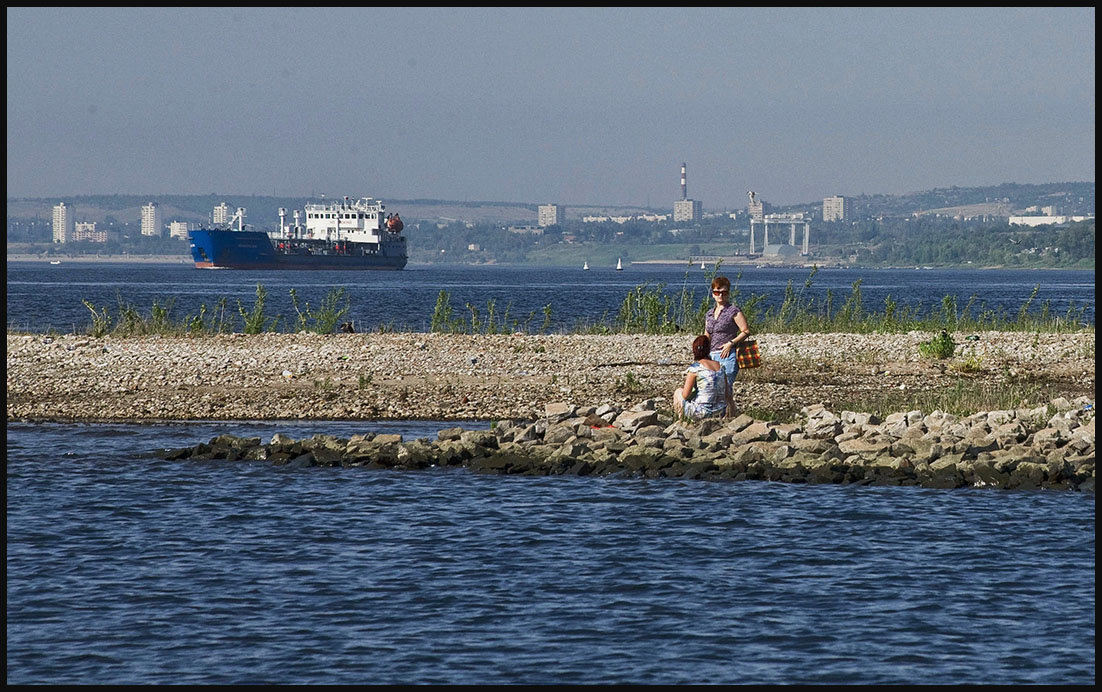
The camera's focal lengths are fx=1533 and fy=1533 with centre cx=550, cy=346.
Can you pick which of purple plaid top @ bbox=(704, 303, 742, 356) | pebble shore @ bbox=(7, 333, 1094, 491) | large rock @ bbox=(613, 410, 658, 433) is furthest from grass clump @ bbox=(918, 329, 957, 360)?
purple plaid top @ bbox=(704, 303, 742, 356)

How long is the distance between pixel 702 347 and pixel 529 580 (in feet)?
19.2

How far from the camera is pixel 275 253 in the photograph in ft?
474

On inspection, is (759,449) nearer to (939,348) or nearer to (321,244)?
(939,348)

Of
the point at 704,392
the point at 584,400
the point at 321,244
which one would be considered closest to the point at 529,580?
the point at 704,392

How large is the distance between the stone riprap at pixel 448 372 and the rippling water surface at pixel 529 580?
17.6 ft

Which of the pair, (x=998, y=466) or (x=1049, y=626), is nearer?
(x=1049, y=626)

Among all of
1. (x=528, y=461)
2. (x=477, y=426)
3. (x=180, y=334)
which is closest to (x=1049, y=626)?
(x=528, y=461)

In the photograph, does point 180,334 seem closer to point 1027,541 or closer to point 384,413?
point 384,413

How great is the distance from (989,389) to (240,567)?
43.9 ft

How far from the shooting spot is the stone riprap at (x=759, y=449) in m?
16.0

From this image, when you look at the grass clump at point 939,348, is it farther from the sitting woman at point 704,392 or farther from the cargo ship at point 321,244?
the cargo ship at point 321,244

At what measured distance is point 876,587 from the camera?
11469 millimetres

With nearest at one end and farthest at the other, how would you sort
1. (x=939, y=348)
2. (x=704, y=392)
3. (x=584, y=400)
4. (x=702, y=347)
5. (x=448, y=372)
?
(x=702, y=347) < (x=704, y=392) < (x=584, y=400) < (x=448, y=372) < (x=939, y=348)

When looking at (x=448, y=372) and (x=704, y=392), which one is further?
(x=448, y=372)
